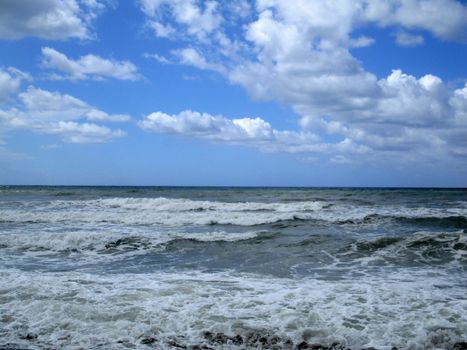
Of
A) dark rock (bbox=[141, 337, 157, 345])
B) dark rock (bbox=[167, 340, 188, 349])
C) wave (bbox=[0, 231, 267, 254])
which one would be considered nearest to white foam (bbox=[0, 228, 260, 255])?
wave (bbox=[0, 231, 267, 254])

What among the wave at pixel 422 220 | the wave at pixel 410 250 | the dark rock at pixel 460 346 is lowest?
the dark rock at pixel 460 346

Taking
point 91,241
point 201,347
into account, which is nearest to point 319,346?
point 201,347

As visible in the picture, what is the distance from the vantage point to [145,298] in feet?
23.1

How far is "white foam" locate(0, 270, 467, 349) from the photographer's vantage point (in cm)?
546

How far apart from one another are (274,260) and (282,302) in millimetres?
4179

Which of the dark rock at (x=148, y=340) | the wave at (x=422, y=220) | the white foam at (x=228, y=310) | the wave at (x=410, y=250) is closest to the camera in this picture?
the dark rock at (x=148, y=340)

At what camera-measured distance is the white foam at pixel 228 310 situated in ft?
17.9

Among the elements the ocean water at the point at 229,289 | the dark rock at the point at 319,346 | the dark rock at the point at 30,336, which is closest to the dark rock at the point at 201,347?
the ocean water at the point at 229,289

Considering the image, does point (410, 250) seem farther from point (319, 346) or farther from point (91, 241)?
point (91, 241)

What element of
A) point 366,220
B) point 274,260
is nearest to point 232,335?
point 274,260

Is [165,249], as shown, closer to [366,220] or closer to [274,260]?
[274,260]

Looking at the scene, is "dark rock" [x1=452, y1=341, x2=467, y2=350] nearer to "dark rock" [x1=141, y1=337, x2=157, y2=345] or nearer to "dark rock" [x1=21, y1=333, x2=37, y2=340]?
"dark rock" [x1=141, y1=337, x2=157, y2=345]

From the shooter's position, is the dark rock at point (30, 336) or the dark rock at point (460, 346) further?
the dark rock at point (30, 336)

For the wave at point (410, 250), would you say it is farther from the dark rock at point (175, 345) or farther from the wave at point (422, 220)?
the dark rock at point (175, 345)
